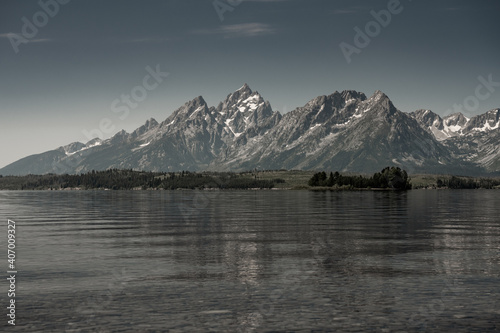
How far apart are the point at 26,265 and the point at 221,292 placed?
23.4 meters

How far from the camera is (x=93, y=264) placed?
165 feet

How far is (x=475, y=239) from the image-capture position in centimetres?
7012

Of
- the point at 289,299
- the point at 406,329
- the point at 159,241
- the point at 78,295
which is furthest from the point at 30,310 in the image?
the point at 159,241

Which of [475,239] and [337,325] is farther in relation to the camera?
[475,239]

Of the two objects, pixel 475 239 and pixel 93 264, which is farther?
pixel 475 239

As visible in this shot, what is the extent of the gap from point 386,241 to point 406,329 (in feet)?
135

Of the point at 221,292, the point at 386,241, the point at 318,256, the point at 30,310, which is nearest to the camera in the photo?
the point at 30,310

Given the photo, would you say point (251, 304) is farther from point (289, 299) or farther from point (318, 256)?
point (318, 256)

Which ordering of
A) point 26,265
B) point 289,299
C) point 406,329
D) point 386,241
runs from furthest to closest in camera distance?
point 386,241 → point 26,265 → point 289,299 → point 406,329

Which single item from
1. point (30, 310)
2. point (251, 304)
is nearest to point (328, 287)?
point (251, 304)

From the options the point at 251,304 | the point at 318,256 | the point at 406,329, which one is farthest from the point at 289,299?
the point at 318,256

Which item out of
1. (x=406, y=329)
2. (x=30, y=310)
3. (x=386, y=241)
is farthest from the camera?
(x=386, y=241)

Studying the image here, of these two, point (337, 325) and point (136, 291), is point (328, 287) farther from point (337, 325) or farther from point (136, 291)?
point (136, 291)

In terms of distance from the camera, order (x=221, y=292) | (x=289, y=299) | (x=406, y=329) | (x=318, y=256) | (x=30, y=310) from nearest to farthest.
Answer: (x=406, y=329)
(x=30, y=310)
(x=289, y=299)
(x=221, y=292)
(x=318, y=256)
